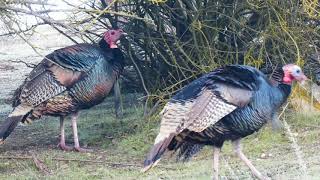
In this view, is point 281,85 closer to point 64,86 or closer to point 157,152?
point 157,152

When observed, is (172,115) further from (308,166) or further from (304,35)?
(304,35)

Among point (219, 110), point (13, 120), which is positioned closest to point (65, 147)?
point (13, 120)

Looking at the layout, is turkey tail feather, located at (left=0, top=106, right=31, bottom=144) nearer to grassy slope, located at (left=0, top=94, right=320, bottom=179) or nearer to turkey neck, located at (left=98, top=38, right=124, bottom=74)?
grassy slope, located at (left=0, top=94, right=320, bottom=179)

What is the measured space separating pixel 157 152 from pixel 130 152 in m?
3.03

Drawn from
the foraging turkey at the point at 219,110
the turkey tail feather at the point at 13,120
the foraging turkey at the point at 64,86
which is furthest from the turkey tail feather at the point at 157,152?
the turkey tail feather at the point at 13,120

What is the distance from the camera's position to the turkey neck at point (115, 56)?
11.0m

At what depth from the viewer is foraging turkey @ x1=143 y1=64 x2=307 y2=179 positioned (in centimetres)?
750

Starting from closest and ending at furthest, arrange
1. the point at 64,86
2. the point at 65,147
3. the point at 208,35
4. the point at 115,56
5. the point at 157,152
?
the point at 157,152 < the point at 64,86 < the point at 65,147 < the point at 115,56 < the point at 208,35

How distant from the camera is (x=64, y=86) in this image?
10453 mm

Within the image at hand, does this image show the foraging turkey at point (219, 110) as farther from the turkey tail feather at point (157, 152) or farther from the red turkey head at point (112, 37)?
the red turkey head at point (112, 37)

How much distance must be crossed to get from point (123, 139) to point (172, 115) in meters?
3.46

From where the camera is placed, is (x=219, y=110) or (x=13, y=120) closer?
(x=219, y=110)

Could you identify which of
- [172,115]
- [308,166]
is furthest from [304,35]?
[172,115]

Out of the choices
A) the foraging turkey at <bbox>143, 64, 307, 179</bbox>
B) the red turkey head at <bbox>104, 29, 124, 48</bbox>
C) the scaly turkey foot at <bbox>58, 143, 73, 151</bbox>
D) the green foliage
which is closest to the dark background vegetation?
the green foliage
